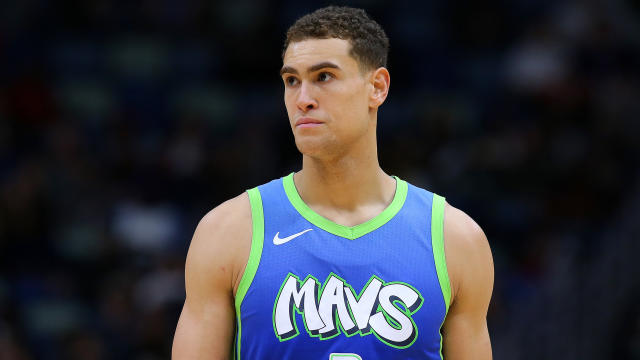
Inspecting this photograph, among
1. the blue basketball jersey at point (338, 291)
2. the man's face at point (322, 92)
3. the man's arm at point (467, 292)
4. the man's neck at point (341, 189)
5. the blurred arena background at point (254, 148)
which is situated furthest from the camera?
the blurred arena background at point (254, 148)

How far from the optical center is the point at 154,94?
1282cm

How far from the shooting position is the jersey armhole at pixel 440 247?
440cm

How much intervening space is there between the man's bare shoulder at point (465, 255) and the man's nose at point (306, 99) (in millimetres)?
793

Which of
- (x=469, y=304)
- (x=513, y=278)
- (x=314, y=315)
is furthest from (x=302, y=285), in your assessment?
(x=513, y=278)

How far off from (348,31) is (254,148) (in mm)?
7668

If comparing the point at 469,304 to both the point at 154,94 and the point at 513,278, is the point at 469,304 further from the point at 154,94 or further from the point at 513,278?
the point at 154,94

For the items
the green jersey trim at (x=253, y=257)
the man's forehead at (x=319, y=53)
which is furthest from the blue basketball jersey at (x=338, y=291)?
the man's forehead at (x=319, y=53)

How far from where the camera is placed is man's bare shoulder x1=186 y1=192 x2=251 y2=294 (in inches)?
169

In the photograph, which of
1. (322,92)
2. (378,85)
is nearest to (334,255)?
(322,92)

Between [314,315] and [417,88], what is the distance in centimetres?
902

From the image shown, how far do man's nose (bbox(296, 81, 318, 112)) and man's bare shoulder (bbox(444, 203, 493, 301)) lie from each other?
79 centimetres

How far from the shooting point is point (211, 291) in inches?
169

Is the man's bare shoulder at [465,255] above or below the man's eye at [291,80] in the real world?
below

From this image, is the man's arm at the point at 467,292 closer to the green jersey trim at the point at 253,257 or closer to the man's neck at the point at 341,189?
the man's neck at the point at 341,189
